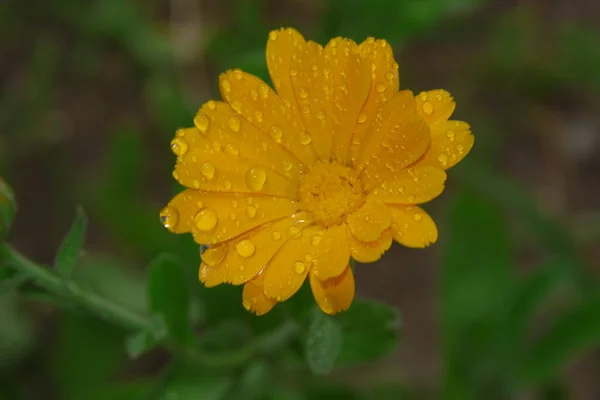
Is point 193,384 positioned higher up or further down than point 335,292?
further down

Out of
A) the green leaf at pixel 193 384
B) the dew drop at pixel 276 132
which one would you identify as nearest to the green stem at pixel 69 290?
the green leaf at pixel 193 384

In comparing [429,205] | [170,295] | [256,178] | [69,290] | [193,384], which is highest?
[256,178]

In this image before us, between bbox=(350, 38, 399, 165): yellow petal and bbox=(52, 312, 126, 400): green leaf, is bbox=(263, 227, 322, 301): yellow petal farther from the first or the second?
bbox=(52, 312, 126, 400): green leaf

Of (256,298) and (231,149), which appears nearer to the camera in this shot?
(256,298)

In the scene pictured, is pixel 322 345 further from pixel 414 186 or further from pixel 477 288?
pixel 477 288

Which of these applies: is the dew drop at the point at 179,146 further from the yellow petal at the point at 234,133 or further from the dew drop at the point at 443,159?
the dew drop at the point at 443,159

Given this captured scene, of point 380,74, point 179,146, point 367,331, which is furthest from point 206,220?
point 367,331
